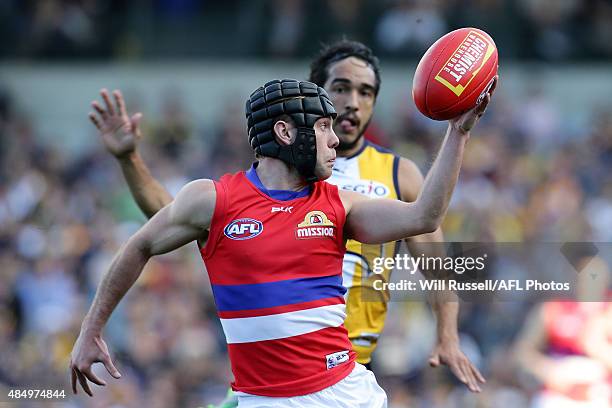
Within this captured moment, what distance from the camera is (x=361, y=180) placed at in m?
6.73

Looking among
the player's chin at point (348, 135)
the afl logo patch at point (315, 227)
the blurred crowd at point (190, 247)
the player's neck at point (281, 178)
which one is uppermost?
the player's neck at point (281, 178)

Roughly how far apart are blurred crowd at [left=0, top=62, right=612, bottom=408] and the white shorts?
150 inches

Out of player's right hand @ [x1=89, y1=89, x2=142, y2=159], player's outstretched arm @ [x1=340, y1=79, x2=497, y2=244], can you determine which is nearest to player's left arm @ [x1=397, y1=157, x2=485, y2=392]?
player's outstretched arm @ [x1=340, y1=79, x2=497, y2=244]

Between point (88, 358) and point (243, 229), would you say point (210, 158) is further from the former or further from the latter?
point (243, 229)

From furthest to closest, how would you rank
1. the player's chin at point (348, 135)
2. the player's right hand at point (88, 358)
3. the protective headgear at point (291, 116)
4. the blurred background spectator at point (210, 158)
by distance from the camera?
the blurred background spectator at point (210, 158), the player's chin at point (348, 135), the player's right hand at point (88, 358), the protective headgear at point (291, 116)

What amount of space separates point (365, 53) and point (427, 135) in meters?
7.44

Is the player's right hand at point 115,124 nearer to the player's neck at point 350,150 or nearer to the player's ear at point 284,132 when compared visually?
the player's neck at point 350,150

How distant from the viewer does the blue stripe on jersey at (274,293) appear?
527cm

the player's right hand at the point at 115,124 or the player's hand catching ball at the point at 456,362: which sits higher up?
the player's right hand at the point at 115,124

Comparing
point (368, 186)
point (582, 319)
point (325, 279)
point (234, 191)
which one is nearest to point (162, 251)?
point (234, 191)

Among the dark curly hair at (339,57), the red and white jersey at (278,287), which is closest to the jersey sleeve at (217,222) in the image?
the red and white jersey at (278,287)

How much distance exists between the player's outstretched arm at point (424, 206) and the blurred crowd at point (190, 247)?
146 inches

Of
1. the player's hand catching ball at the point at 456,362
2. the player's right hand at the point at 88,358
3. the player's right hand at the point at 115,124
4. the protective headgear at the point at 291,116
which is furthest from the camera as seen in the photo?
the player's right hand at the point at 115,124

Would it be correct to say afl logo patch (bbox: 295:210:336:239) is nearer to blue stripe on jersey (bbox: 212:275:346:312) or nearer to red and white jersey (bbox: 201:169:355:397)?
red and white jersey (bbox: 201:169:355:397)
